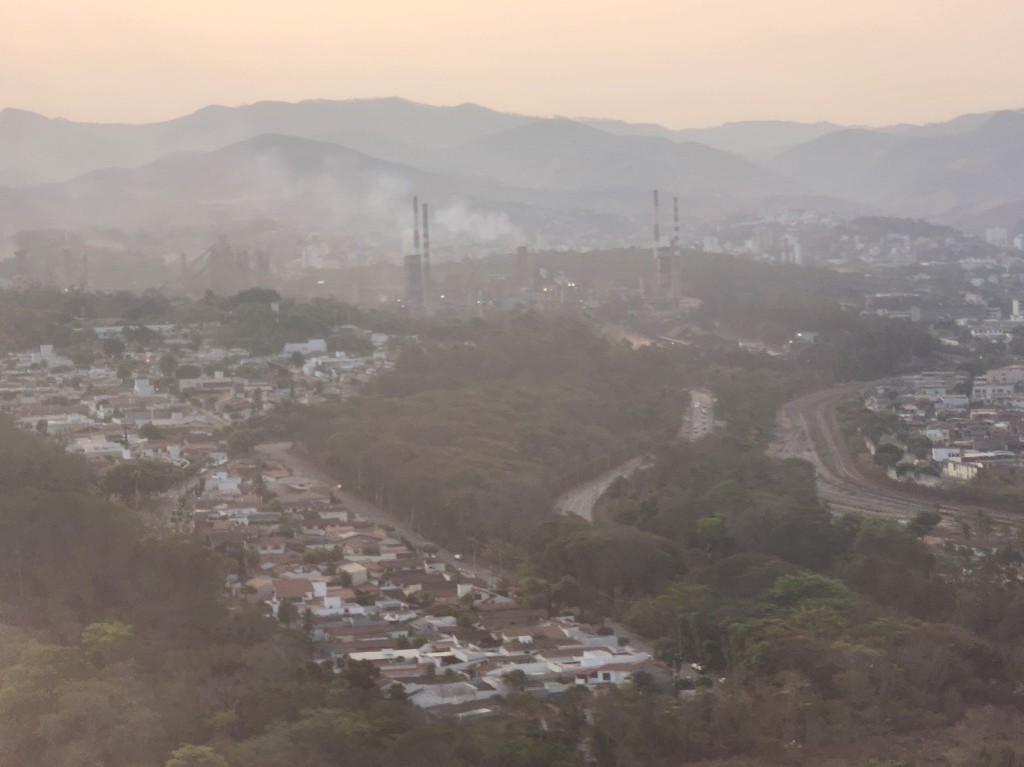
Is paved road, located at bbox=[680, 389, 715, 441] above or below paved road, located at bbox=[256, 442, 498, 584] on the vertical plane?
below

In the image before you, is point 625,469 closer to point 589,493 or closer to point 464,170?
point 589,493

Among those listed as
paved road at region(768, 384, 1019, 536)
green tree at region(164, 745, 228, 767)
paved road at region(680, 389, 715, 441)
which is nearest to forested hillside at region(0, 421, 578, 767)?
green tree at region(164, 745, 228, 767)

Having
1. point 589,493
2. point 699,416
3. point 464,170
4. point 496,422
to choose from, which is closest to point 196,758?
point 589,493

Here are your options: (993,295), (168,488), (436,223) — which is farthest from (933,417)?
(436,223)

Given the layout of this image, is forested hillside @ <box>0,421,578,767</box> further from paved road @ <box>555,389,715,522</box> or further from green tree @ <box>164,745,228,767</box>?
paved road @ <box>555,389,715,522</box>

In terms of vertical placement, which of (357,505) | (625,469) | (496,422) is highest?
(496,422)

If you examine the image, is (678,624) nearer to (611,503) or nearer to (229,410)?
(611,503)

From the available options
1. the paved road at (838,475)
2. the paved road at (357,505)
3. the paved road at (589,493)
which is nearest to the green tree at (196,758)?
the paved road at (357,505)

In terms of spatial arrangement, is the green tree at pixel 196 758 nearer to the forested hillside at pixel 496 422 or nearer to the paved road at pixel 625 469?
the forested hillside at pixel 496 422
